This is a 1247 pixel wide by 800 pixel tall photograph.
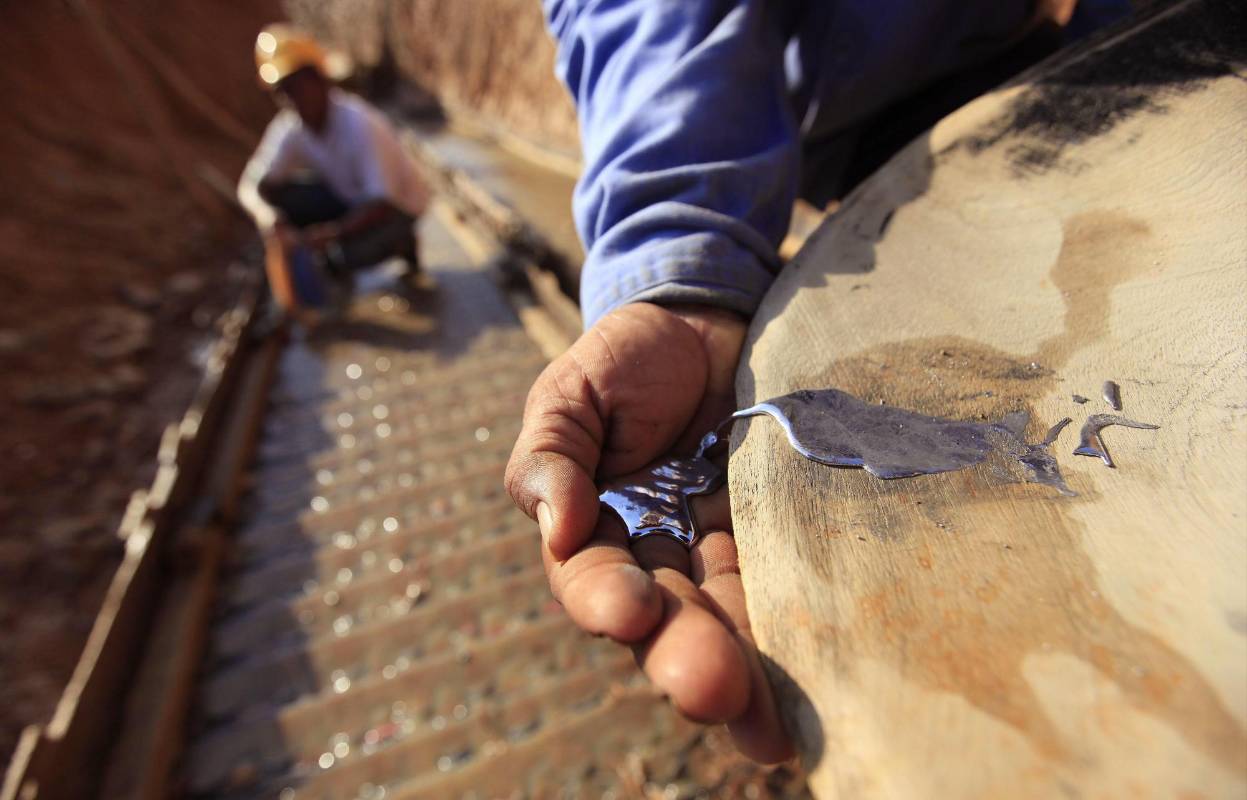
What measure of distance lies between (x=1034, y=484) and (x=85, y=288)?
280 inches

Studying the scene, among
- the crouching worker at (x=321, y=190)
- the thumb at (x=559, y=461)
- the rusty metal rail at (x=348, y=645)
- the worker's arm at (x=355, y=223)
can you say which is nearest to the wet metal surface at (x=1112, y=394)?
the thumb at (x=559, y=461)

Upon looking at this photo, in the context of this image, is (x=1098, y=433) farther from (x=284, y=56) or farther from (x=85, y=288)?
(x=85, y=288)

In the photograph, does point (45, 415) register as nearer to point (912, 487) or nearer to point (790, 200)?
point (790, 200)

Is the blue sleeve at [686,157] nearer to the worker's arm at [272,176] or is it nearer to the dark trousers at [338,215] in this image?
the dark trousers at [338,215]

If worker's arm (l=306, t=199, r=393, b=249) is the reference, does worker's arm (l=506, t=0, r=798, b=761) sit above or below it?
above

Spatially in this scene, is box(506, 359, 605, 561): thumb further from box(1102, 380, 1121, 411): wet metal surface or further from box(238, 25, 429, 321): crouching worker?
box(238, 25, 429, 321): crouching worker

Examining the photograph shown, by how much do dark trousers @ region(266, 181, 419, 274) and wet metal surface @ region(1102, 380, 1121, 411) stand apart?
4.48 metres

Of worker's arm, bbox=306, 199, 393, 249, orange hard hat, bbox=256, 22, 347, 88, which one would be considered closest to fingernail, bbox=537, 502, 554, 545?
worker's arm, bbox=306, 199, 393, 249

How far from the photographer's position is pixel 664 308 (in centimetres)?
128

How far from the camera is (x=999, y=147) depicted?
1435 mm

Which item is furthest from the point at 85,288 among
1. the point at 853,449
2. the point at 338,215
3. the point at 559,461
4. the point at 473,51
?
the point at 473,51

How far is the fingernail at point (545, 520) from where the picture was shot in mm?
912

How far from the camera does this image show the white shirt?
449 cm

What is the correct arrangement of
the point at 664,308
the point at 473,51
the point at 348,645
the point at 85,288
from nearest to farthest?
the point at 664,308 < the point at 348,645 < the point at 85,288 < the point at 473,51
